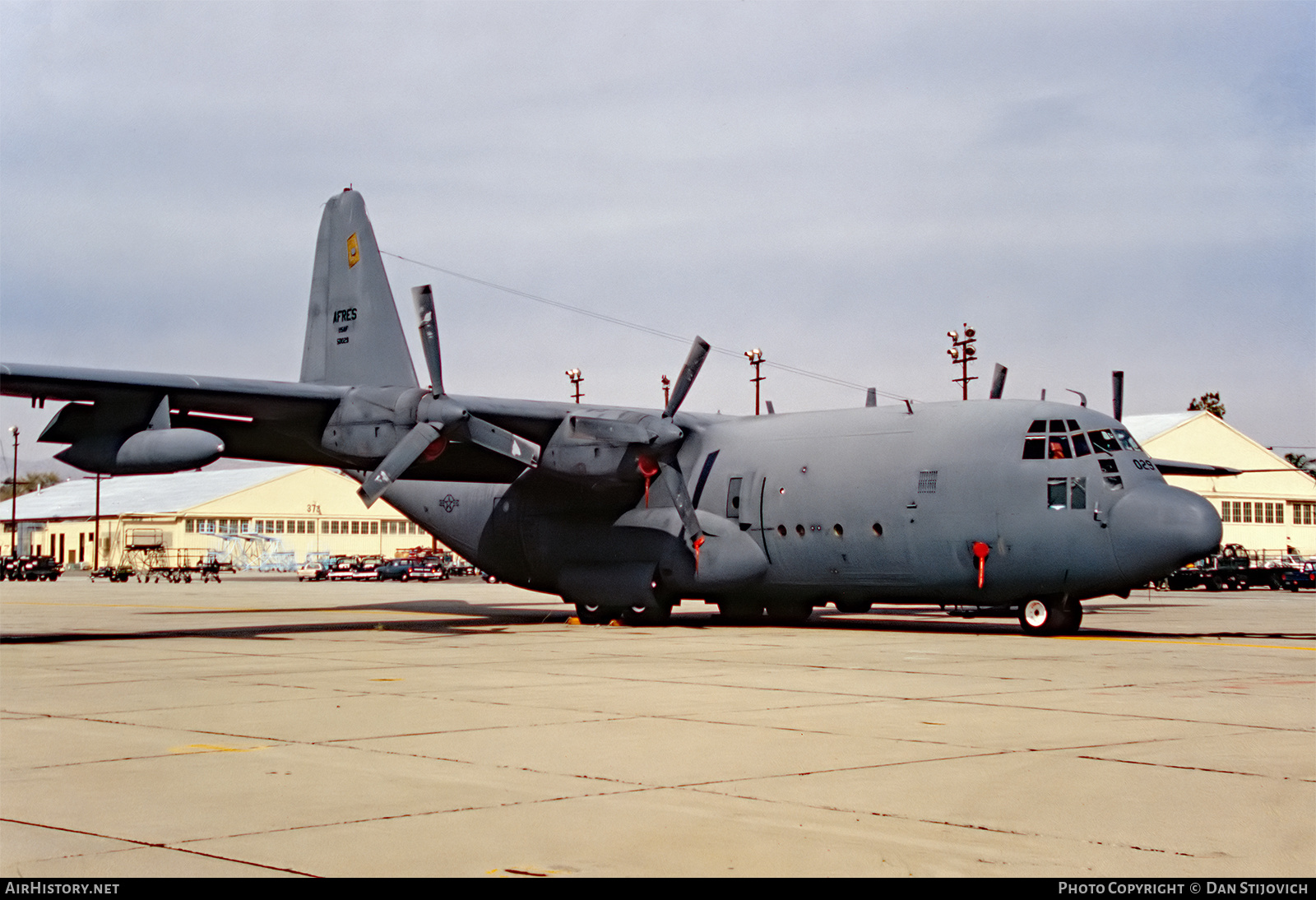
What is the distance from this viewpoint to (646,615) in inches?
1009

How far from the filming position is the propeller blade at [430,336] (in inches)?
899

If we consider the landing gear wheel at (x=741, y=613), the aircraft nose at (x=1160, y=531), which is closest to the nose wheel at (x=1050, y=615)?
the aircraft nose at (x=1160, y=531)

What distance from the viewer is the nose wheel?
68.9ft

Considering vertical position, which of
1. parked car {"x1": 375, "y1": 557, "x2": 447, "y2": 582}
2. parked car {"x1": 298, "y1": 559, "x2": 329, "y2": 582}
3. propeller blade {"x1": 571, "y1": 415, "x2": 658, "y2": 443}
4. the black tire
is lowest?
parked car {"x1": 298, "y1": 559, "x2": 329, "y2": 582}

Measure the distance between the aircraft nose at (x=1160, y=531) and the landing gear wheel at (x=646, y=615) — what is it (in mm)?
9272

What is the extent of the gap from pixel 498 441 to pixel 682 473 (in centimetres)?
431

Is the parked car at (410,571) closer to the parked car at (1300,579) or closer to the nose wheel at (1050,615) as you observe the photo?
the parked car at (1300,579)

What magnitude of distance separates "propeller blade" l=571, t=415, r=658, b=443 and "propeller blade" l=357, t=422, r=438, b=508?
321cm

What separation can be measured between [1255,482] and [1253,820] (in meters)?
74.1

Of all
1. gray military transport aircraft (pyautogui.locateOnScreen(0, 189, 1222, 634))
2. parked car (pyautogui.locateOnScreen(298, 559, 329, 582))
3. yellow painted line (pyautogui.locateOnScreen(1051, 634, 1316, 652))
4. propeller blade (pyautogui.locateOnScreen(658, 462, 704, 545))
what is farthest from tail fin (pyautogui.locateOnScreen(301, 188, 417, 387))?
parked car (pyautogui.locateOnScreen(298, 559, 329, 582))

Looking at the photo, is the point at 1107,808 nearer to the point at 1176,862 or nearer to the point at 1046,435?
the point at 1176,862

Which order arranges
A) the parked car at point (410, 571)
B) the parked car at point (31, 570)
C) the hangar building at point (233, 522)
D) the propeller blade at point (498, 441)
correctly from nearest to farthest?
the propeller blade at point (498, 441), the parked car at point (410, 571), the parked car at point (31, 570), the hangar building at point (233, 522)

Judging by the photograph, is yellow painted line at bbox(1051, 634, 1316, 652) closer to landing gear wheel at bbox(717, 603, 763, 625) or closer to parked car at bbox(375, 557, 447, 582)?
landing gear wheel at bbox(717, 603, 763, 625)
